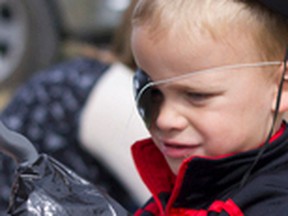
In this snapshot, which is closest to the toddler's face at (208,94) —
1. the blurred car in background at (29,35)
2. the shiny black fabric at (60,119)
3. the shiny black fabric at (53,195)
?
the shiny black fabric at (53,195)

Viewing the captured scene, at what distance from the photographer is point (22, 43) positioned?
20.7 feet

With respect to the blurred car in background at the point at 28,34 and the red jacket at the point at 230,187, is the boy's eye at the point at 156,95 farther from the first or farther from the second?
the blurred car in background at the point at 28,34

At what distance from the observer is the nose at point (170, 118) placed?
173 cm

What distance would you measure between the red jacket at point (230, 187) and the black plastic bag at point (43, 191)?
188 mm

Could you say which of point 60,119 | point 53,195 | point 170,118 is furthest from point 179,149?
point 60,119

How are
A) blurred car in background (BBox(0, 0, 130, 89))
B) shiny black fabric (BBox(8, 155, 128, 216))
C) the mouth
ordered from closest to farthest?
shiny black fabric (BBox(8, 155, 128, 216)), the mouth, blurred car in background (BBox(0, 0, 130, 89))

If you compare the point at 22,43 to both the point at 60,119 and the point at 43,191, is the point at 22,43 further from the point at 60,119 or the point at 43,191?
the point at 43,191

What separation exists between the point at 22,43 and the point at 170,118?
4.73m

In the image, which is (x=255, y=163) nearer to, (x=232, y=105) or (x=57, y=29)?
(x=232, y=105)

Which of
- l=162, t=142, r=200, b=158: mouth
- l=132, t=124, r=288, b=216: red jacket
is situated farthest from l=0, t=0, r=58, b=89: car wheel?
l=162, t=142, r=200, b=158: mouth

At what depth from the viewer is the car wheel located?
627cm

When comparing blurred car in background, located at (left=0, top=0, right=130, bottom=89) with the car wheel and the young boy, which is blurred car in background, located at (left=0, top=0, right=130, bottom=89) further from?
the young boy

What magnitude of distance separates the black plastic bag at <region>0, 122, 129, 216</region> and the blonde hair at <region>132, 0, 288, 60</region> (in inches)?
14.4

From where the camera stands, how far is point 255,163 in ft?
5.74
